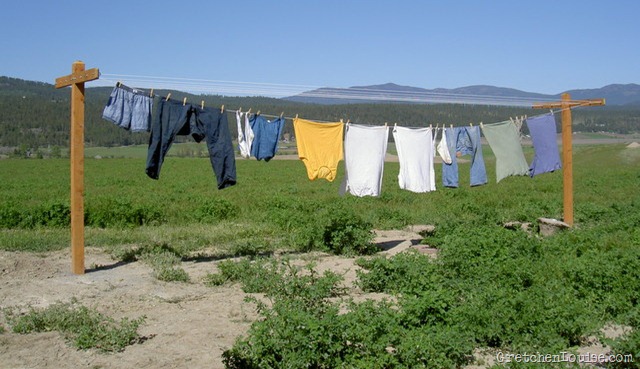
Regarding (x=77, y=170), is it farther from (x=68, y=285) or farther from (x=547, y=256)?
(x=547, y=256)

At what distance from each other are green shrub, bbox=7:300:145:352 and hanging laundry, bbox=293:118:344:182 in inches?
196

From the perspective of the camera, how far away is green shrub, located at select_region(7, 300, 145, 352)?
7016 millimetres

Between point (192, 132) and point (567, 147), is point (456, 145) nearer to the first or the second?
point (567, 147)

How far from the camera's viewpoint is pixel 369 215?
700 inches

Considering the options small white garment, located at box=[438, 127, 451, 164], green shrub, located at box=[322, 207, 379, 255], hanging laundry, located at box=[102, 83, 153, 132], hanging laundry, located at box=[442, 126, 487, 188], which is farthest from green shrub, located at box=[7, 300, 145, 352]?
hanging laundry, located at box=[442, 126, 487, 188]

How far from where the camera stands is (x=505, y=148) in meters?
13.9

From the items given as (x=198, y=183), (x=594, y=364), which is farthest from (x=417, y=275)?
(x=198, y=183)

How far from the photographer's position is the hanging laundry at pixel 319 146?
12.1 m

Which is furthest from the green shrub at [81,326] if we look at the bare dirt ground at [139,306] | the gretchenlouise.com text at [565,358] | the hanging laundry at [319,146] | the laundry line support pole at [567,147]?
the laundry line support pole at [567,147]

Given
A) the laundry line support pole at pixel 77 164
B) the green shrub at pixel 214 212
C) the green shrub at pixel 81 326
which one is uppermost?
the laundry line support pole at pixel 77 164

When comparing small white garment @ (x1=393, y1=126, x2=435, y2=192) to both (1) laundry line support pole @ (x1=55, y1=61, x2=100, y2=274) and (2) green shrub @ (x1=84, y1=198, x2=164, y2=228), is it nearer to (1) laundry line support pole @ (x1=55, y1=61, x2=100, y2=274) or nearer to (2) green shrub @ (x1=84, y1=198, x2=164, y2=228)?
(1) laundry line support pole @ (x1=55, y1=61, x2=100, y2=274)

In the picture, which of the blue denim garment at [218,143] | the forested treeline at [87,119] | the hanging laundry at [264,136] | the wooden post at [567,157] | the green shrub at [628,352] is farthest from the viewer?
the forested treeline at [87,119]

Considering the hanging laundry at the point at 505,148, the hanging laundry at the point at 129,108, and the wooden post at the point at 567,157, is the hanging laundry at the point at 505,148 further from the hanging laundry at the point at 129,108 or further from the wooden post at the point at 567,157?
the hanging laundry at the point at 129,108

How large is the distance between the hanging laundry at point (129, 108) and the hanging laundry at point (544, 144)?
792 centimetres
